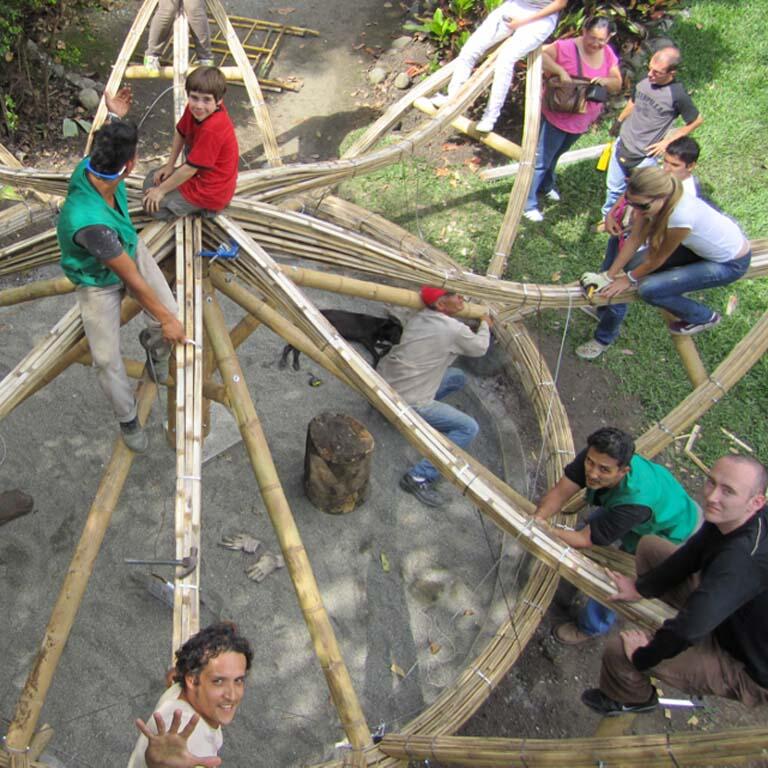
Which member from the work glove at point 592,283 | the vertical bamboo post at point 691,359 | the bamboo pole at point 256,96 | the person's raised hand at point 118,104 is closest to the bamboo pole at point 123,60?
the person's raised hand at point 118,104

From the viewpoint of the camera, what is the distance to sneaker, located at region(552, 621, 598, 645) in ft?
16.2

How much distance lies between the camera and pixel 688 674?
345cm

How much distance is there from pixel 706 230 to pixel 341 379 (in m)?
2.43

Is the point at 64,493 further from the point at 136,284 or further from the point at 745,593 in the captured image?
the point at 745,593

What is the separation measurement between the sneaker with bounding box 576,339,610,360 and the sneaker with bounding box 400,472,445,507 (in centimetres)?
200

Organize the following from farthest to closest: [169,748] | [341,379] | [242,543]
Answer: [242,543]
[341,379]
[169,748]

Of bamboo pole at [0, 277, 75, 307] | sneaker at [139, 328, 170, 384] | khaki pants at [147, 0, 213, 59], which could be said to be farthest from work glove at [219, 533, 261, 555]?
khaki pants at [147, 0, 213, 59]

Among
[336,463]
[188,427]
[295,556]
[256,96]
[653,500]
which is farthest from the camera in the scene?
[256,96]

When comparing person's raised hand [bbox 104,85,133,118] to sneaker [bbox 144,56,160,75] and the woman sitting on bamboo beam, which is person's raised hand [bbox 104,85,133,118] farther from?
the woman sitting on bamboo beam

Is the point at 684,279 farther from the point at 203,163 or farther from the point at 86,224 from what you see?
the point at 86,224

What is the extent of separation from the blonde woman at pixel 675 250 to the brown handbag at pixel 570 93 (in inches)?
80.2

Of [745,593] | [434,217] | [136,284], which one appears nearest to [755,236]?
[434,217]

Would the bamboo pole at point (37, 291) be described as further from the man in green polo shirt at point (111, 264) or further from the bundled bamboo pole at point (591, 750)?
the bundled bamboo pole at point (591, 750)

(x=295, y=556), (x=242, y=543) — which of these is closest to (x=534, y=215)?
(x=242, y=543)
